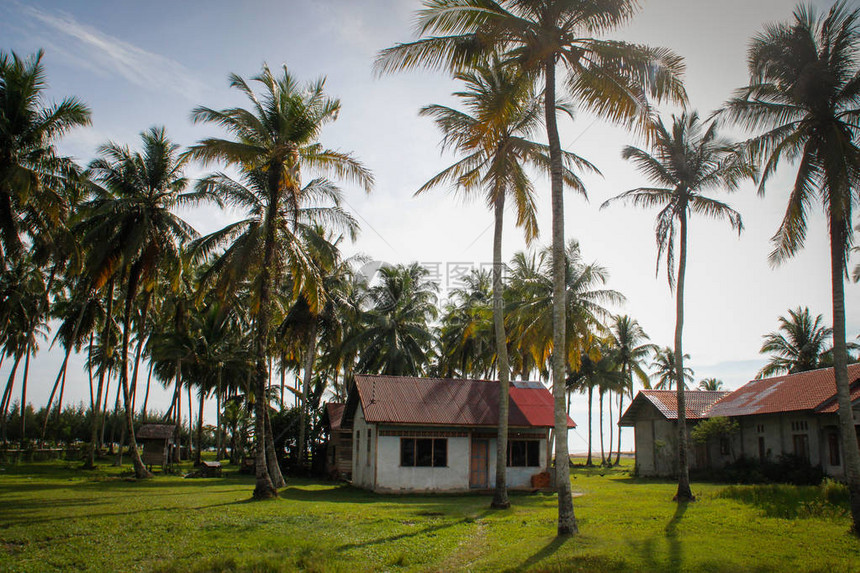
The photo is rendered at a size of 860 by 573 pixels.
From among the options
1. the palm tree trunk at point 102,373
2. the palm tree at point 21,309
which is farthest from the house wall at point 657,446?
the palm tree at point 21,309

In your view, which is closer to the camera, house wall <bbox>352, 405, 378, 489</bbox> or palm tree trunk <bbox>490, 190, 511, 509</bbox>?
palm tree trunk <bbox>490, 190, 511, 509</bbox>

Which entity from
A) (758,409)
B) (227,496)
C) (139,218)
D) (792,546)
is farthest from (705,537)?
(139,218)

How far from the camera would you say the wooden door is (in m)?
23.7

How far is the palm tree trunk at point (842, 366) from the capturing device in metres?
12.8

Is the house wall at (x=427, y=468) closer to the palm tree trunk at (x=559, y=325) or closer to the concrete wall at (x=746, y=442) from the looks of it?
the palm tree trunk at (x=559, y=325)

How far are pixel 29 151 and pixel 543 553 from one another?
19.9m

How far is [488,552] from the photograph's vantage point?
446 inches

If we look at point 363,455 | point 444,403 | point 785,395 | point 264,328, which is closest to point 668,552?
point 264,328

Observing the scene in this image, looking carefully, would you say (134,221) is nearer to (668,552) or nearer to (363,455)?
(363,455)

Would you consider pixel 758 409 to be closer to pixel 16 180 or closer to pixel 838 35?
pixel 838 35

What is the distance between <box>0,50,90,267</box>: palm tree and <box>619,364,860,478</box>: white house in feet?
94.8

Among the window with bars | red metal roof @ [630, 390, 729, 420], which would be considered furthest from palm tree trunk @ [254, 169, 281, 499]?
red metal roof @ [630, 390, 729, 420]

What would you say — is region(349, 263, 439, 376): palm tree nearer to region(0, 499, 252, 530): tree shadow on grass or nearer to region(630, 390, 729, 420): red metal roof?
region(630, 390, 729, 420): red metal roof

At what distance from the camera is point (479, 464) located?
941 inches
